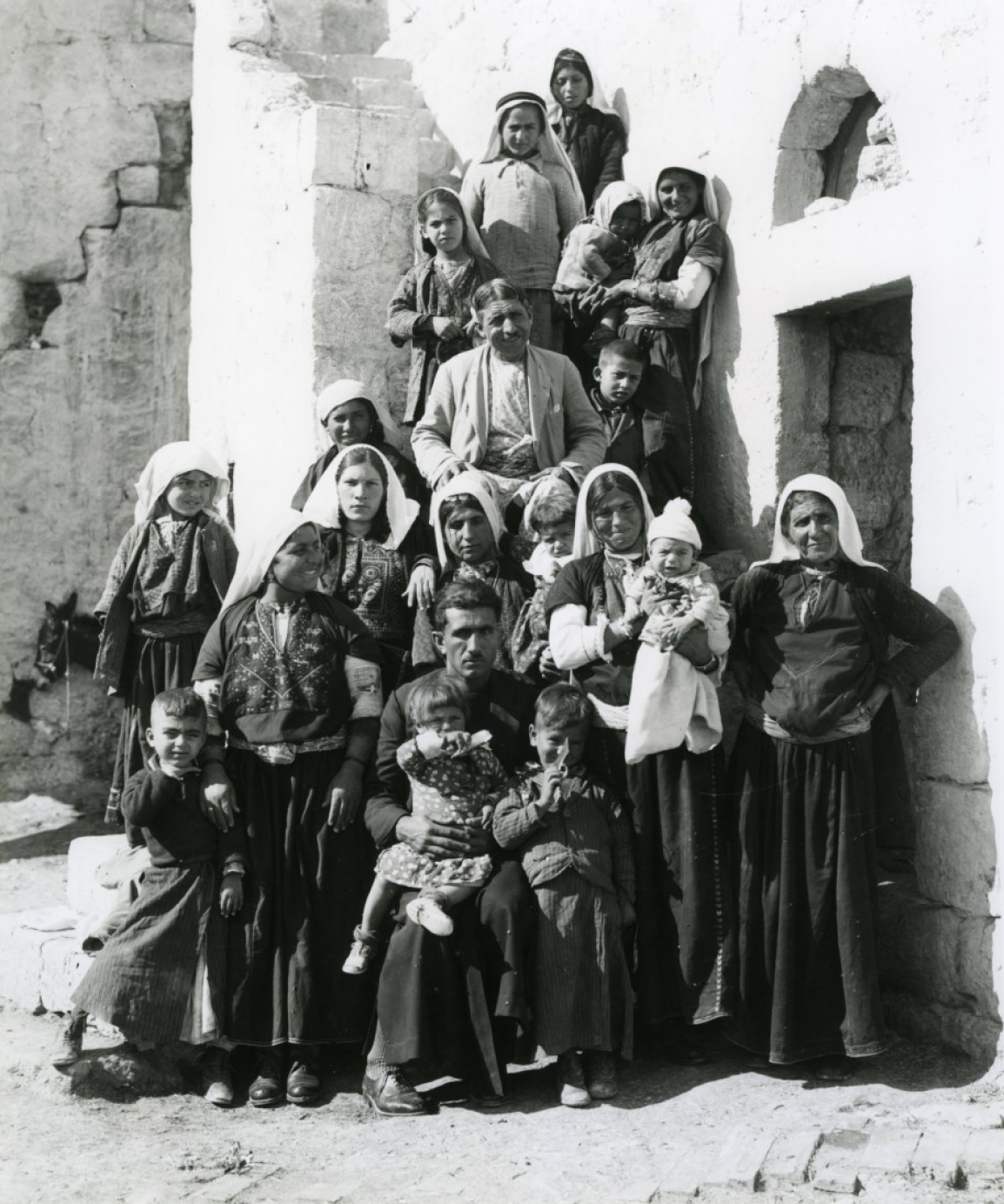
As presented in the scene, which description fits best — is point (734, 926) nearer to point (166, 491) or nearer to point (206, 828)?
point (206, 828)

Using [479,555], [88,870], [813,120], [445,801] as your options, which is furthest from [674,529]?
[88,870]

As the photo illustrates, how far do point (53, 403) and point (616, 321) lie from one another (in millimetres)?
3464

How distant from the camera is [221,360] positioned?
8016 mm

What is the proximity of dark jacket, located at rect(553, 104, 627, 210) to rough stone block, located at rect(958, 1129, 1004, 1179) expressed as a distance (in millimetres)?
4380

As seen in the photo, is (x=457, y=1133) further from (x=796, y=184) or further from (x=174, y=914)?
(x=796, y=184)

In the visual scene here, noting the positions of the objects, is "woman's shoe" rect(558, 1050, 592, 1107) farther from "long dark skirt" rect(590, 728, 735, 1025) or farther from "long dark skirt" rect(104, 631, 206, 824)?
"long dark skirt" rect(104, 631, 206, 824)

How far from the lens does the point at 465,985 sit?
4.86 m

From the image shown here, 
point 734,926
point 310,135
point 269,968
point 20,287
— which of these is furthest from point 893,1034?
point 20,287

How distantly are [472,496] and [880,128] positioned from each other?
2112mm

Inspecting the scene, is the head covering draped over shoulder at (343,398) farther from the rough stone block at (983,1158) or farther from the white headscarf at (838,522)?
the rough stone block at (983,1158)

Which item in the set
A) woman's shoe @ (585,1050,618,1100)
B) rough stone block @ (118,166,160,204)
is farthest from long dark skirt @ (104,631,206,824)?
rough stone block @ (118,166,160,204)

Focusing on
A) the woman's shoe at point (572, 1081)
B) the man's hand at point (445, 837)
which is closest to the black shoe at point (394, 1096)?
the woman's shoe at point (572, 1081)

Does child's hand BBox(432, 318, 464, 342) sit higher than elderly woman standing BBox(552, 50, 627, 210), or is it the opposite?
elderly woman standing BBox(552, 50, 627, 210)

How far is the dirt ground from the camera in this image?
14.1ft
